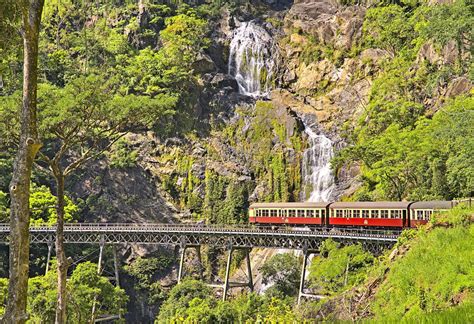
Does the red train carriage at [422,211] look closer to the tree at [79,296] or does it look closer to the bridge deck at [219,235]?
the bridge deck at [219,235]

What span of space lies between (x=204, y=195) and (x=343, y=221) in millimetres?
24136

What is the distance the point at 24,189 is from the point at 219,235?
37.7 meters

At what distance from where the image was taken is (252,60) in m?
73.9

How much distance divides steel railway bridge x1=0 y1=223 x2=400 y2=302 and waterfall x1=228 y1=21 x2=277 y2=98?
25.3 metres

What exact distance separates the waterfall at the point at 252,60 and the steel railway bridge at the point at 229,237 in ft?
83.1

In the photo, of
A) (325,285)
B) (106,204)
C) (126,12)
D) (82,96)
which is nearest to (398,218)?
(325,285)

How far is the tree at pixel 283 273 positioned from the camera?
45.6 metres

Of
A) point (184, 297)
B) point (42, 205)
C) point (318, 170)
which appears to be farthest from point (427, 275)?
point (42, 205)

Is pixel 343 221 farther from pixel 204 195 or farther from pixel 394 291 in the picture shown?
pixel 394 291

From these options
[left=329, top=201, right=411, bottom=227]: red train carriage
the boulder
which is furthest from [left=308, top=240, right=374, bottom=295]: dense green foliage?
the boulder

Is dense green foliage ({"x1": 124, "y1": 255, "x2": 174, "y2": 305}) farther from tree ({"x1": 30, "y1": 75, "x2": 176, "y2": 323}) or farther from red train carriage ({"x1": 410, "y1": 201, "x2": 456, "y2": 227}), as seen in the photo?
tree ({"x1": 30, "y1": 75, "x2": 176, "y2": 323})

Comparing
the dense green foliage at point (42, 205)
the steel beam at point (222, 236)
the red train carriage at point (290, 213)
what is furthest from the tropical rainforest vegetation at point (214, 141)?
the red train carriage at point (290, 213)

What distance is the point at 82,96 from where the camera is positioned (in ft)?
71.4

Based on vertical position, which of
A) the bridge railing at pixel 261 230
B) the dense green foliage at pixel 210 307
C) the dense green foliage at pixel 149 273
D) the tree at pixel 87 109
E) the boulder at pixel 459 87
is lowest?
the dense green foliage at pixel 149 273
